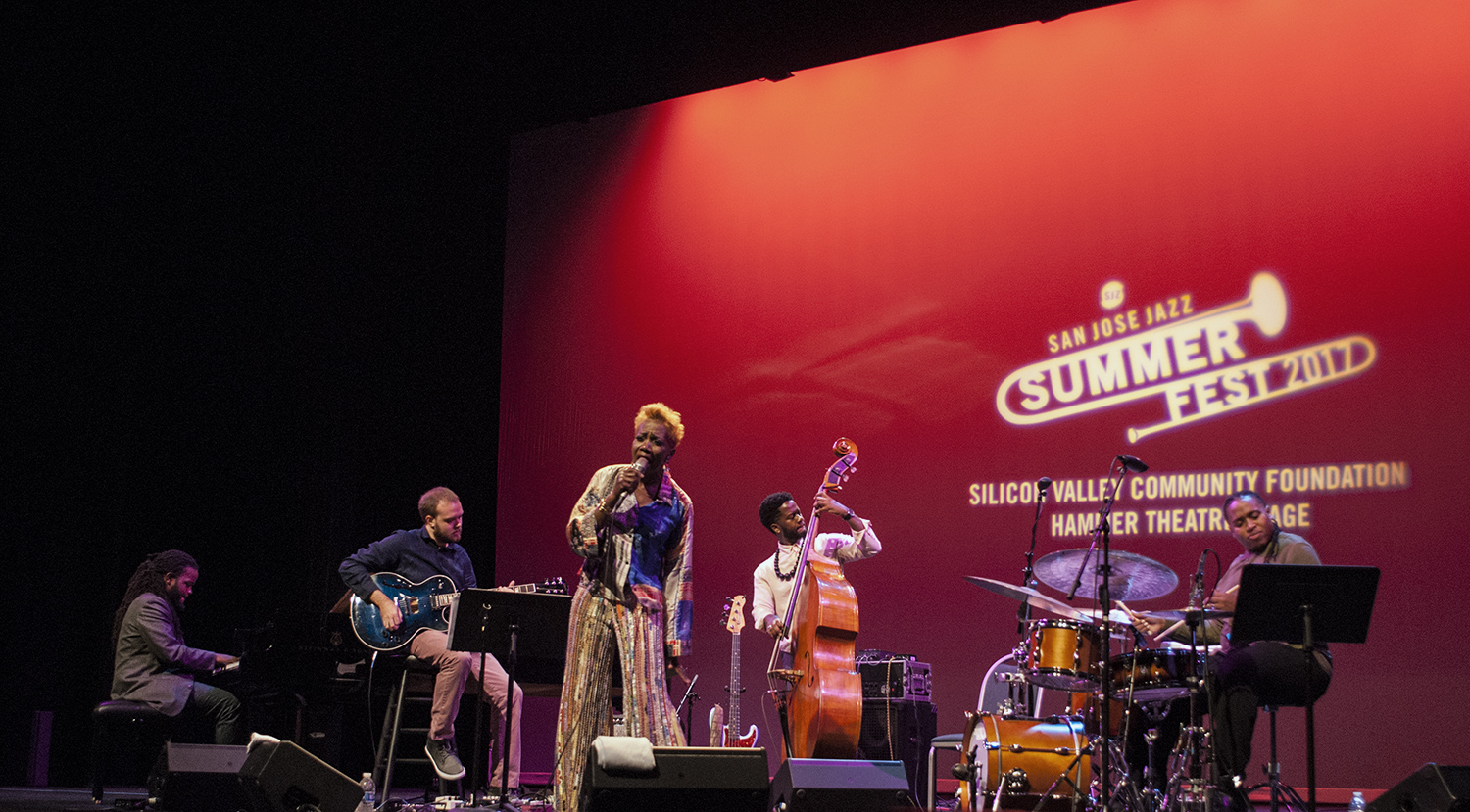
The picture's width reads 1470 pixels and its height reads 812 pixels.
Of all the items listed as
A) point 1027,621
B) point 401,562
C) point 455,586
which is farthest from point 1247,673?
point 401,562

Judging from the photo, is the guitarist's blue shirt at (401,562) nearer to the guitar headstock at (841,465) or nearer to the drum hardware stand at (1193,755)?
the guitar headstock at (841,465)

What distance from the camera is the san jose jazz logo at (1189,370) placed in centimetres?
692

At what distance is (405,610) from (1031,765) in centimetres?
350

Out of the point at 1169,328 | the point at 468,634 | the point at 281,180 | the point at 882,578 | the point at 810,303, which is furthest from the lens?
the point at 281,180

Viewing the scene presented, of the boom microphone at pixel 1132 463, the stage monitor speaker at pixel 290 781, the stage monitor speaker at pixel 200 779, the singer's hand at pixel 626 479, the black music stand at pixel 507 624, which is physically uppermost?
the boom microphone at pixel 1132 463

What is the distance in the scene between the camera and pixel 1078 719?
19.2ft

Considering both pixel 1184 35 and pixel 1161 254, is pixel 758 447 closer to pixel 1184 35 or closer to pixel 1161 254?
pixel 1161 254

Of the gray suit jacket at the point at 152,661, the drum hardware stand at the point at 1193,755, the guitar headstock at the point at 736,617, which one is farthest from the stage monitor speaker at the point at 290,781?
the drum hardware stand at the point at 1193,755

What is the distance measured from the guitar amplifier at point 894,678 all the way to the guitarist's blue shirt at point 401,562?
240 centimetres

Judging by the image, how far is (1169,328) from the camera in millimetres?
7328

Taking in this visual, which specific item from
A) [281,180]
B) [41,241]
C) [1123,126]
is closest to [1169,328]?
[1123,126]

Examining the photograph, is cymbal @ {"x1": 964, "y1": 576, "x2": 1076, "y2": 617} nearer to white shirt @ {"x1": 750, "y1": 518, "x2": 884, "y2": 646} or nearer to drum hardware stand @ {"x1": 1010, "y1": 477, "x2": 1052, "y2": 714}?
drum hardware stand @ {"x1": 1010, "y1": 477, "x2": 1052, "y2": 714}

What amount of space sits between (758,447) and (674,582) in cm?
369

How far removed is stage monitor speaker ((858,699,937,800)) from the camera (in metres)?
6.85
